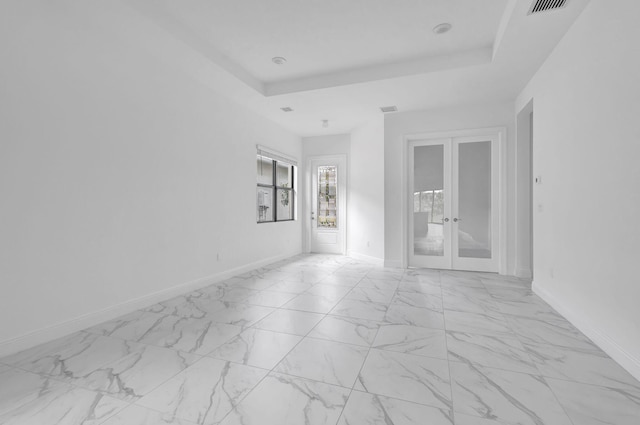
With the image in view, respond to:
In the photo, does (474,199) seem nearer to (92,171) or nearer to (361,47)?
(361,47)

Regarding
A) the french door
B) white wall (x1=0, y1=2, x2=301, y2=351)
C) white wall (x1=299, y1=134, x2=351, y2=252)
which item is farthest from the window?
the french door

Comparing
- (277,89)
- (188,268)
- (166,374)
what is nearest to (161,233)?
(188,268)

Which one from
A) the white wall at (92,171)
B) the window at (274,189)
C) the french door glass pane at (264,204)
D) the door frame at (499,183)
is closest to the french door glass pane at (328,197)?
the window at (274,189)

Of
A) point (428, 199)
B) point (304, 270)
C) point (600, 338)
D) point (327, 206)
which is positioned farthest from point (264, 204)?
point (600, 338)

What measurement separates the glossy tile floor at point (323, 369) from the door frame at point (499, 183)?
1.56m

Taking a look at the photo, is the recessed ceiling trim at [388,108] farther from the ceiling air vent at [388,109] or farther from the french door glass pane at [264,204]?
the french door glass pane at [264,204]

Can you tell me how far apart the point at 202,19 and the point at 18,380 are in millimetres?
3100

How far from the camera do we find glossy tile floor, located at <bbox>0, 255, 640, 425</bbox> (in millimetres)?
1587

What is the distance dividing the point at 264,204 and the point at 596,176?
4.59 m

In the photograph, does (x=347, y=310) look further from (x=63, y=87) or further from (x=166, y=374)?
(x=63, y=87)

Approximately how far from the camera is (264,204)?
5.75m

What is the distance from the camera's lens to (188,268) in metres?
3.86

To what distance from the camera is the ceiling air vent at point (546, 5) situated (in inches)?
96.2

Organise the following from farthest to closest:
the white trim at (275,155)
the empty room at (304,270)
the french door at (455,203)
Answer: the white trim at (275,155), the french door at (455,203), the empty room at (304,270)
